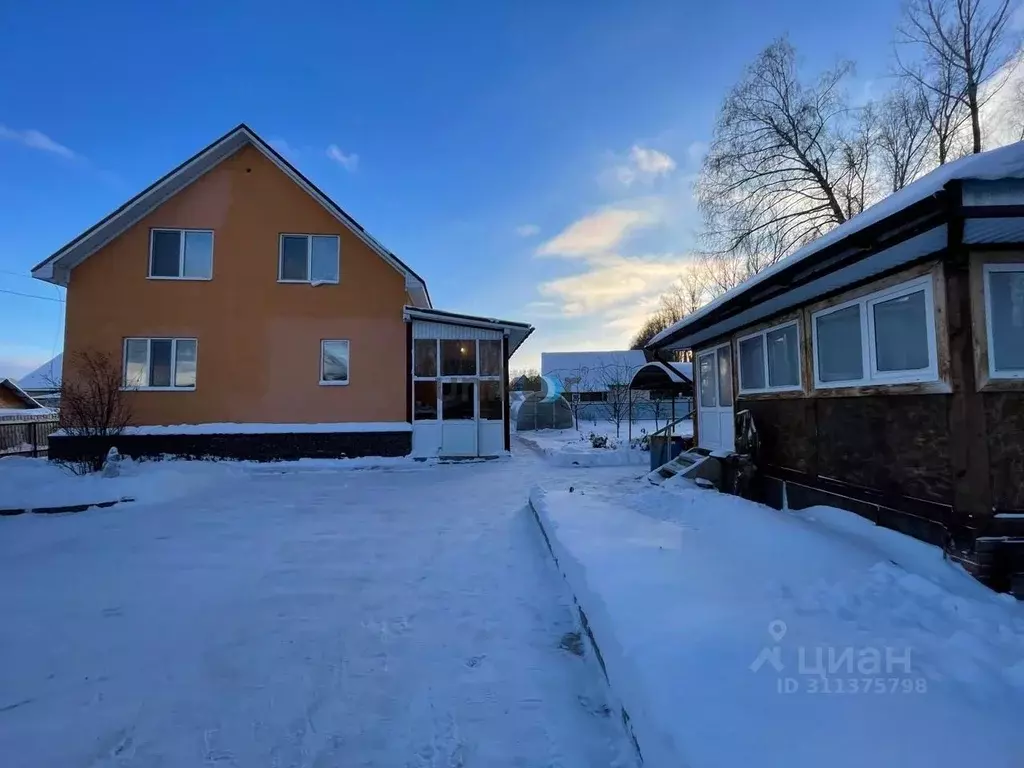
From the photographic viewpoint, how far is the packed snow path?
8.29 feet

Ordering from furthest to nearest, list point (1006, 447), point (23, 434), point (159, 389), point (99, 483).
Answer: point (23, 434) < point (159, 389) < point (99, 483) < point (1006, 447)

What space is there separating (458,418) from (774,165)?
15660 mm

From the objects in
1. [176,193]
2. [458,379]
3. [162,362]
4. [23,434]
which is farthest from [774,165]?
[23,434]

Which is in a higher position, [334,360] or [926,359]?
[334,360]

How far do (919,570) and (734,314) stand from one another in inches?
172

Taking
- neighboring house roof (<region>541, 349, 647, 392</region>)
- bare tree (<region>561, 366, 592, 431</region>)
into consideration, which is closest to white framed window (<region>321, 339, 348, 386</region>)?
bare tree (<region>561, 366, 592, 431</region>)

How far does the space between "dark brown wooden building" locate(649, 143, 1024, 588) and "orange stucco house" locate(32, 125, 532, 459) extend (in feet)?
32.6

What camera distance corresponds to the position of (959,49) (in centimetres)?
1702

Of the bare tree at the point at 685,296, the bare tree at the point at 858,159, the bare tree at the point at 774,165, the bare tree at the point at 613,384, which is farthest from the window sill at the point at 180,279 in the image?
the bare tree at the point at 685,296

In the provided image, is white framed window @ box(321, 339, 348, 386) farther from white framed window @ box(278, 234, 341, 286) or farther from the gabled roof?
the gabled roof

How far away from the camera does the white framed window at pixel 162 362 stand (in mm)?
14422

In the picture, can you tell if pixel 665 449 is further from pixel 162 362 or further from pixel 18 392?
pixel 18 392

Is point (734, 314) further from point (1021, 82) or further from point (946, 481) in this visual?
point (1021, 82)

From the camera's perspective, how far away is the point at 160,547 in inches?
244
